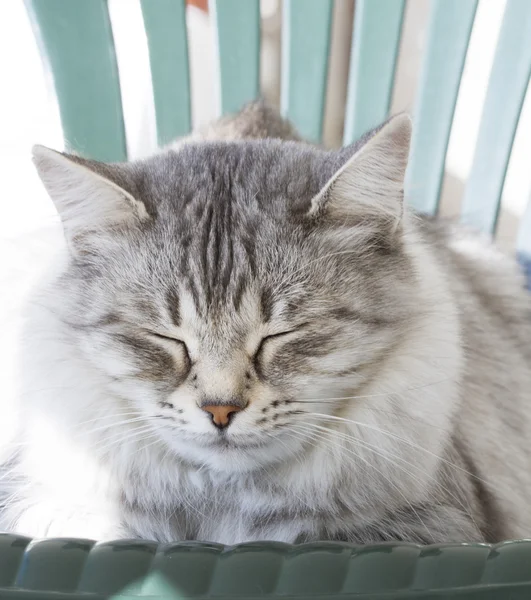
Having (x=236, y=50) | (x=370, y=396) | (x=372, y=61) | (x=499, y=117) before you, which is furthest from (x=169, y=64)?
(x=370, y=396)

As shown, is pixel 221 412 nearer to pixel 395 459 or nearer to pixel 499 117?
pixel 395 459

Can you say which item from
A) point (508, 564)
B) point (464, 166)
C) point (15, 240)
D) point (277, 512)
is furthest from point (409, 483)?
point (464, 166)

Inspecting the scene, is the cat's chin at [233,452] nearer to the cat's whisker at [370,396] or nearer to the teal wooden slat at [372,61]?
the cat's whisker at [370,396]

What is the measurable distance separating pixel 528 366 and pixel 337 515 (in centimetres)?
61

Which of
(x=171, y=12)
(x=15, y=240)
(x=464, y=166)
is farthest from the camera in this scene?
(x=464, y=166)

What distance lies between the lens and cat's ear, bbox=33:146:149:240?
2.69 feet

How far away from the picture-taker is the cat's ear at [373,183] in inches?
31.0

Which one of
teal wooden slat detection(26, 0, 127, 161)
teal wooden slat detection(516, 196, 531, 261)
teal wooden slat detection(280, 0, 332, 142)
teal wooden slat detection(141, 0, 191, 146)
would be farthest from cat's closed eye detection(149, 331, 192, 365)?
teal wooden slat detection(516, 196, 531, 261)

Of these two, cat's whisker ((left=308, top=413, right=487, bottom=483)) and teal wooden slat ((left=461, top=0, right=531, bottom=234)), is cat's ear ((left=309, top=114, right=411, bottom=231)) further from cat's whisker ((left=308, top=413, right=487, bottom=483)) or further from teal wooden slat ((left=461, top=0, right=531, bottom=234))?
teal wooden slat ((left=461, top=0, right=531, bottom=234))

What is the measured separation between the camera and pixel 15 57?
167 cm

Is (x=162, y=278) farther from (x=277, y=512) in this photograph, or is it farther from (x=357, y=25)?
(x=357, y=25)

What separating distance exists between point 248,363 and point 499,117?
1192 millimetres

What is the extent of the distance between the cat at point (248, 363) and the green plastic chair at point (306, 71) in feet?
2.20

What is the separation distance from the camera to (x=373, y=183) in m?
0.83
